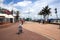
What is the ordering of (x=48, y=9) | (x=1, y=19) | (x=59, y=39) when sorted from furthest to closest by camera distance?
(x=48, y=9), (x=1, y=19), (x=59, y=39)

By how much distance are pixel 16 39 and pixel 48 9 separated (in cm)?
7486

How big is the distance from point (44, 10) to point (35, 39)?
75.0m

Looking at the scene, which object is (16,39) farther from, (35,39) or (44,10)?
(44,10)

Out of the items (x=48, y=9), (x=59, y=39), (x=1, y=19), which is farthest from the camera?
(x=48, y=9)

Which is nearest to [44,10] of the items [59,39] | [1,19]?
[1,19]

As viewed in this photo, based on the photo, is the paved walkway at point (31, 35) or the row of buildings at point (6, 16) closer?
the paved walkway at point (31, 35)

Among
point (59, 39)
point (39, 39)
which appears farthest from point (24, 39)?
point (59, 39)

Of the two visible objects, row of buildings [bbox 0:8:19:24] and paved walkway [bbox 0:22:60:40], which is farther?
row of buildings [bbox 0:8:19:24]

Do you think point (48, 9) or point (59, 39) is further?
point (48, 9)

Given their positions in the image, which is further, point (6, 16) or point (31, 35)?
point (6, 16)

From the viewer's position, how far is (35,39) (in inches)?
603

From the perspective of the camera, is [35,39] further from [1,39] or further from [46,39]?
[1,39]

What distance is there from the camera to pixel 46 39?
15258 millimetres

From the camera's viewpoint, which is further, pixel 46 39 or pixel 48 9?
pixel 48 9
